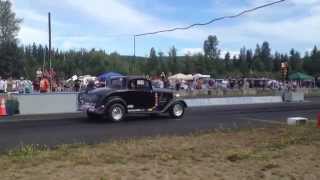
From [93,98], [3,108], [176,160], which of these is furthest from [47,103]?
[176,160]

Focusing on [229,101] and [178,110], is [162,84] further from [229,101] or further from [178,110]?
[178,110]

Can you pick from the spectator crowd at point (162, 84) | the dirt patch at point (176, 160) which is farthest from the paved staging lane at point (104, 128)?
the spectator crowd at point (162, 84)

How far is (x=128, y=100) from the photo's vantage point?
2156cm

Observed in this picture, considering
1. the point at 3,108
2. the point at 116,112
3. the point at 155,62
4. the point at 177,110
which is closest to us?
the point at 116,112

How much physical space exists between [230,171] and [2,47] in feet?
285

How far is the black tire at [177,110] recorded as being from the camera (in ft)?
74.6

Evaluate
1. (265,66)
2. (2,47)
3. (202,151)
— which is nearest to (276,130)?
Result: (202,151)

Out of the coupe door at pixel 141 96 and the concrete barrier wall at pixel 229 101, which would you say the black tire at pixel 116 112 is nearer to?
the coupe door at pixel 141 96

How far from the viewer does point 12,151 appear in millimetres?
12258

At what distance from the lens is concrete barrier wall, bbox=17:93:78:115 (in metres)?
26.7

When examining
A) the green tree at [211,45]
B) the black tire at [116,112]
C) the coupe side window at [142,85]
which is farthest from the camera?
the green tree at [211,45]

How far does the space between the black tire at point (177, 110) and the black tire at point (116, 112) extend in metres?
2.21

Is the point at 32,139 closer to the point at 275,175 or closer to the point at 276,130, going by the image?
the point at 276,130

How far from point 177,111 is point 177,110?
0.13 feet
